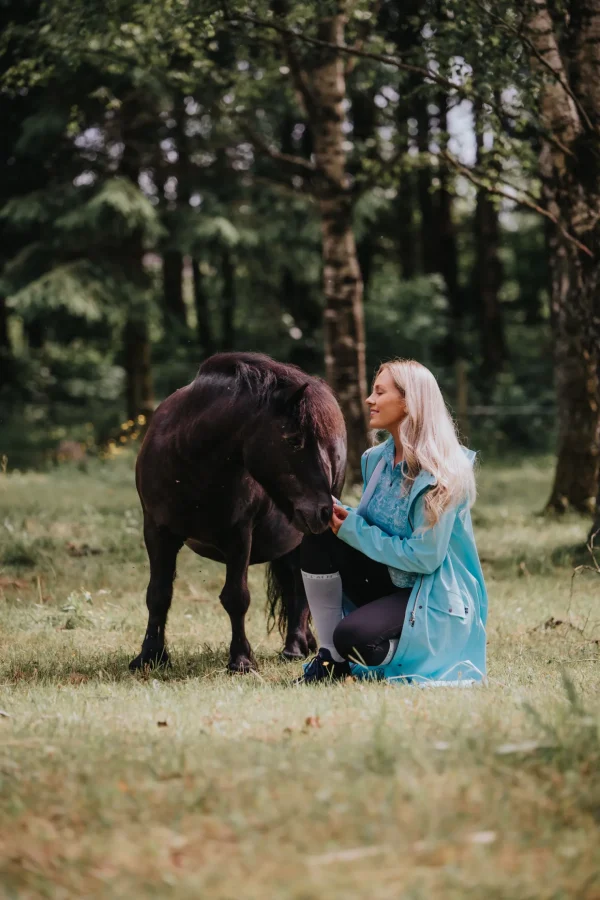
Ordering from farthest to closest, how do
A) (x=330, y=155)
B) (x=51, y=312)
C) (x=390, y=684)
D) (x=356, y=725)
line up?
(x=51, y=312)
(x=330, y=155)
(x=390, y=684)
(x=356, y=725)

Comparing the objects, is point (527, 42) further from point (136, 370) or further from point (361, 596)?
point (136, 370)

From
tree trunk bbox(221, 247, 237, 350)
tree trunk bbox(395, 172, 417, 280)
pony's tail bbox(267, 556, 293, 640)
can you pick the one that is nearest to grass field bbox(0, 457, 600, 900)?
pony's tail bbox(267, 556, 293, 640)

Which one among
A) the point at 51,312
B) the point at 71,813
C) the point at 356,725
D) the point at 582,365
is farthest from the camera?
the point at 51,312

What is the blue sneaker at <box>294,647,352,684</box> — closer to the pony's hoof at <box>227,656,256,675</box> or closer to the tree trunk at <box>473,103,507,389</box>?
the pony's hoof at <box>227,656,256,675</box>

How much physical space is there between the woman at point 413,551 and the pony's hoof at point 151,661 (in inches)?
36.3

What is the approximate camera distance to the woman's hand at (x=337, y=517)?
5.00 metres

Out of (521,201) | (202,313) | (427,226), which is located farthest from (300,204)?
(521,201)

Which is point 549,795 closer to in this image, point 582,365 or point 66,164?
point 582,365

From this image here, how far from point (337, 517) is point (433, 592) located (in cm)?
59

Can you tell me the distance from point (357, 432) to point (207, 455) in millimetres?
7201

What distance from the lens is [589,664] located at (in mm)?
5406

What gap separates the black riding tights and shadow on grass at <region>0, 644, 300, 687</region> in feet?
1.79

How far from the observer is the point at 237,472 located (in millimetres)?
5539

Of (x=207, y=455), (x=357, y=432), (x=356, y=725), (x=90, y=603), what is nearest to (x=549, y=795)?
(x=356, y=725)
